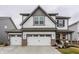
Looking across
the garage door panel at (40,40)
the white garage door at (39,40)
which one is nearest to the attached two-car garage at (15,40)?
the white garage door at (39,40)

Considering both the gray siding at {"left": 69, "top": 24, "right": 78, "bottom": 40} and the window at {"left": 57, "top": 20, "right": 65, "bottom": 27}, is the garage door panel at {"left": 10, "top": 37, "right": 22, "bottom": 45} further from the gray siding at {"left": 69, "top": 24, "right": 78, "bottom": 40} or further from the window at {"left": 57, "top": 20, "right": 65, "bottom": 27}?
the gray siding at {"left": 69, "top": 24, "right": 78, "bottom": 40}

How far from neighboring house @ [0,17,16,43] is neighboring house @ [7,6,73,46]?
0.64 metres

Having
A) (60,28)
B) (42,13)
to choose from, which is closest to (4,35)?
(42,13)

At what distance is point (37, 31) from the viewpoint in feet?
85.9

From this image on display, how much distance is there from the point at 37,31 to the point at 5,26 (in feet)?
14.5

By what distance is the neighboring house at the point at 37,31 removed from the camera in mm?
26047

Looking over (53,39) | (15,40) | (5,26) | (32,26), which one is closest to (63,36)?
(53,39)

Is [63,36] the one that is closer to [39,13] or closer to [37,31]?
[37,31]

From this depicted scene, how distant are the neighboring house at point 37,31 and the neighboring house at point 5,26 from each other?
2.09ft

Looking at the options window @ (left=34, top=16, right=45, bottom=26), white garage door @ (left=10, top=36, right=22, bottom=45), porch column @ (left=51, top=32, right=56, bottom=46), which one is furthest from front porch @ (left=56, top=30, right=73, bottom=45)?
white garage door @ (left=10, top=36, right=22, bottom=45)

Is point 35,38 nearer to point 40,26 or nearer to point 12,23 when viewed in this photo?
point 40,26

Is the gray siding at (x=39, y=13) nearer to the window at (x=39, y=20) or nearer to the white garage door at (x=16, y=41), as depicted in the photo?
the window at (x=39, y=20)

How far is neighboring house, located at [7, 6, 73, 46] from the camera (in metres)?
26.0

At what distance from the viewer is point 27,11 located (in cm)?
2655
